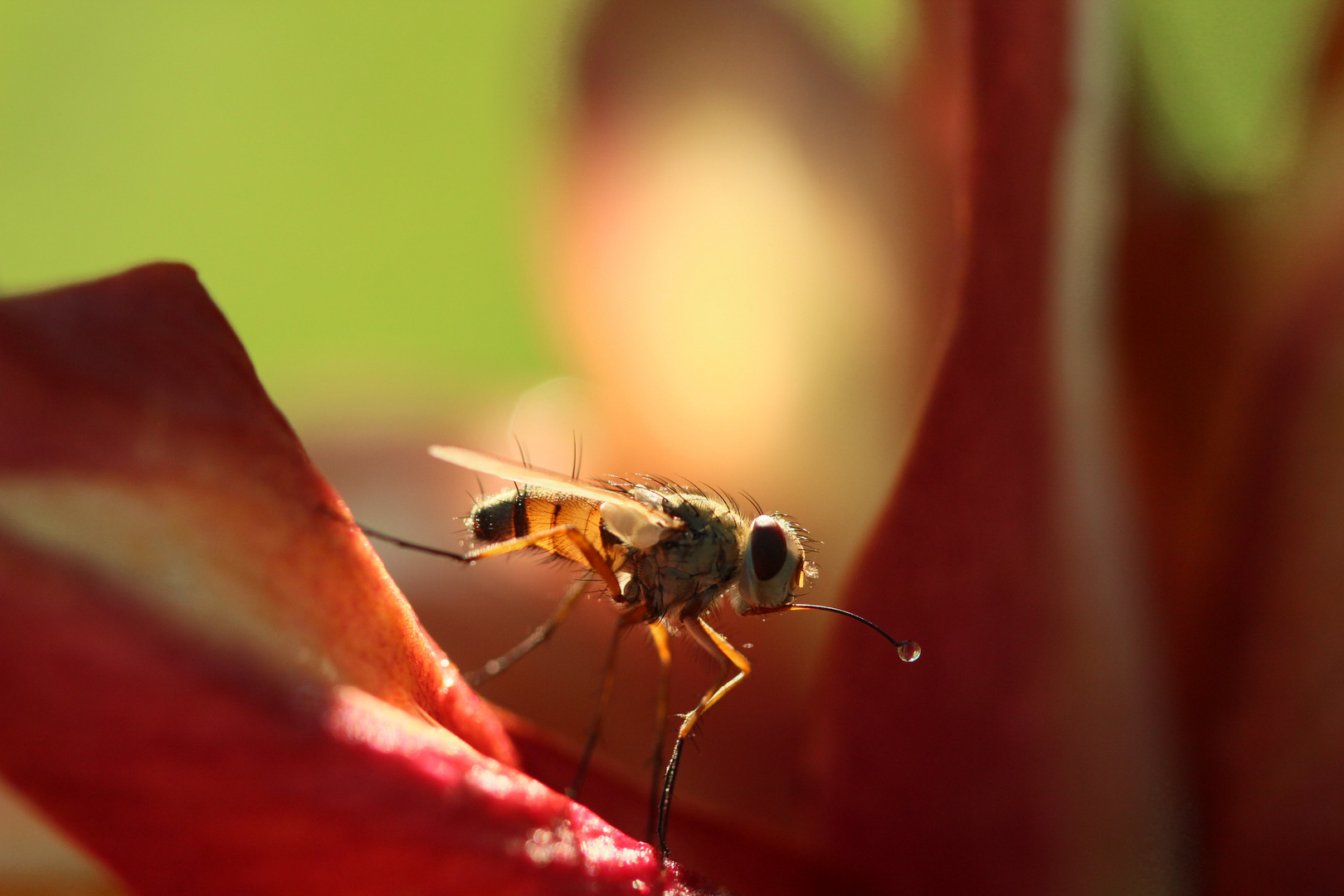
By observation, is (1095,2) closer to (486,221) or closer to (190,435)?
(190,435)

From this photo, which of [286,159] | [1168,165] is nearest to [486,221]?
[286,159]

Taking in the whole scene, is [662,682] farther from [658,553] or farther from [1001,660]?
[1001,660]

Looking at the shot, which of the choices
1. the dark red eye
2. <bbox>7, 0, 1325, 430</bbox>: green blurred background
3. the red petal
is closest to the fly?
the dark red eye

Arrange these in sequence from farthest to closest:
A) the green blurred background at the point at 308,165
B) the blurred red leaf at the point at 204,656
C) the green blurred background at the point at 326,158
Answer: the green blurred background at the point at 308,165, the green blurred background at the point at 326,158, the blurred red leaf at the point at 204,656

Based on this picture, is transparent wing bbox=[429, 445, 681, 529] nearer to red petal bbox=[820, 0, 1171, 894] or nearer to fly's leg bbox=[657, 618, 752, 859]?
fly's leg bbox=[657, 618, 752, 859]

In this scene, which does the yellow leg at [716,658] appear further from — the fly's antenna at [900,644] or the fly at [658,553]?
the fly's antenna at [900,644]

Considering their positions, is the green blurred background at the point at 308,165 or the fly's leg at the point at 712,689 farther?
the green blurred background at the point at 308,165

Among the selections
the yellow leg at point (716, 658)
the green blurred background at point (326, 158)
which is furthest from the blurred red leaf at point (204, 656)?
the green blurred background at point (326, 158)

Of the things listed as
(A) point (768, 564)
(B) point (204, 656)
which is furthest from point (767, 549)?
(B) point (204, 656)
